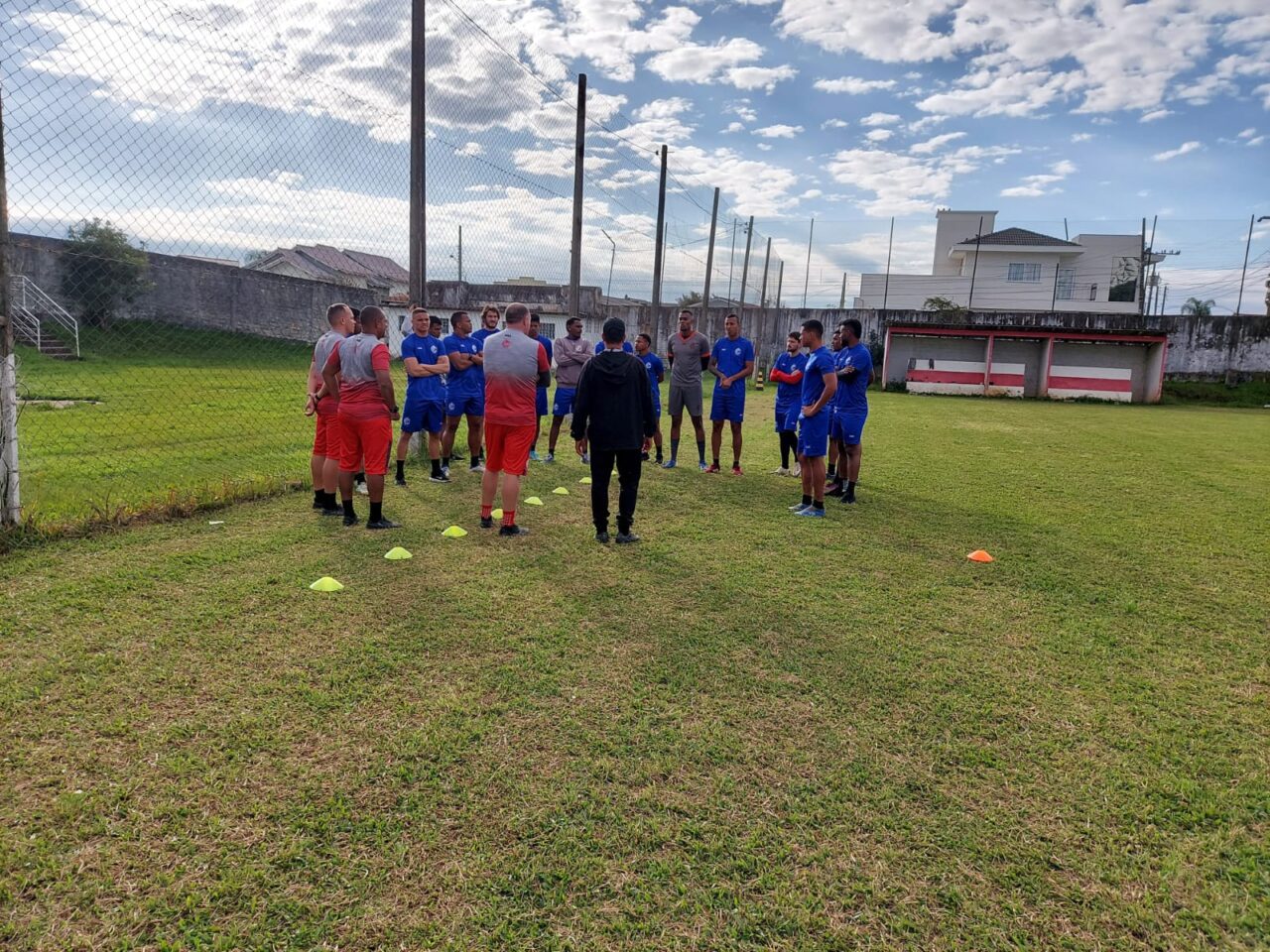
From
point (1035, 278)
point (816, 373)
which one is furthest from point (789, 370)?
point (1035, 278)

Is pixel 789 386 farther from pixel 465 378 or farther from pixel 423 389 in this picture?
pixel 423 389

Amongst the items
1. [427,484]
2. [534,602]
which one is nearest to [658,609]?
[534,602]

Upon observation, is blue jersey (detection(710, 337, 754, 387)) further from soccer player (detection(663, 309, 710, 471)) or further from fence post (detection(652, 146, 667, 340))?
fence post (detection(652, 146, 667, 340))

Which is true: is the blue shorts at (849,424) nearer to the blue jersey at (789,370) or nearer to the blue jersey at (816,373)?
the blue jersey at (816,373)

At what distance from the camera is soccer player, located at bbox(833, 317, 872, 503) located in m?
7.10

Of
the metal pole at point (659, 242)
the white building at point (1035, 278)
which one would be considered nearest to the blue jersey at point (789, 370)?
the metal pole at point (659, 242)

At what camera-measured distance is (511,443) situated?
5957 millimetres

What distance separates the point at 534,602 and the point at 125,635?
215 centimetres

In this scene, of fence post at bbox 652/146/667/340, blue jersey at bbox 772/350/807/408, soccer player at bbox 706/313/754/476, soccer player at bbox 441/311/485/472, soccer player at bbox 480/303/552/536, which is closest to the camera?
soccer player at bbox 480/303/552/536

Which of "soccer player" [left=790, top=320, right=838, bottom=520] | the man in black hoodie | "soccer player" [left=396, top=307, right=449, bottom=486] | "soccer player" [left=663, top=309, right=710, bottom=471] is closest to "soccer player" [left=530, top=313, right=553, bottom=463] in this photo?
the man in black hoodie

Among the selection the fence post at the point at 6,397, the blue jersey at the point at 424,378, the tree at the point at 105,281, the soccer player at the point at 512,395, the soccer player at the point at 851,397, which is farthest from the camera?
the tree at the point at 105,281

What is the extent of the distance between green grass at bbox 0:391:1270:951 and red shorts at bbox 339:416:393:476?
0.59 meters

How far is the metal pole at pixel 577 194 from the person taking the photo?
44.1ft

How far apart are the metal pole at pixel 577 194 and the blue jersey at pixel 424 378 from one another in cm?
581
